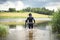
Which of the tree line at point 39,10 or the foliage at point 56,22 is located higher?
the tree line at point 39,10

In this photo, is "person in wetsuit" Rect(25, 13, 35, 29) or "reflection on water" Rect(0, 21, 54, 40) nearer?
"reflection on water" Rect(0, 21, 54, 40)

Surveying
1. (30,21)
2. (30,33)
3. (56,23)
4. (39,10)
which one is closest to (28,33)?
(30,33)

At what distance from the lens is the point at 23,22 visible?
434 inches

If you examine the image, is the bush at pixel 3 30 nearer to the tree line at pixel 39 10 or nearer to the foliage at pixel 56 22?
the tree line at pixel 39 10

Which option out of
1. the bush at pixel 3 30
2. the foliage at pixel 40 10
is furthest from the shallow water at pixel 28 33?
the foliage at pixel 40 10

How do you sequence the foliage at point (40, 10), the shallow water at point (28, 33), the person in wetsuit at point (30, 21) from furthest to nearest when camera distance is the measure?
the foliage at point (40, 10) → the person in wetsuit at point (30, 21) → the shallow water at point (28, 33)

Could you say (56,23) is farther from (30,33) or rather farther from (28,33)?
(28,33)

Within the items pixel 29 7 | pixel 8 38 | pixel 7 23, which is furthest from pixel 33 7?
pixel 8 38

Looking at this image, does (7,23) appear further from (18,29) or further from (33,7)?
(33,7)

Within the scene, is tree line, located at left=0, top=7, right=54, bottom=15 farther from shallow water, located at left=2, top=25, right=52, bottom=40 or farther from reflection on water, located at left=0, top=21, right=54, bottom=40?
shallow water, located at left=2, top=25, right=52, bottom=40

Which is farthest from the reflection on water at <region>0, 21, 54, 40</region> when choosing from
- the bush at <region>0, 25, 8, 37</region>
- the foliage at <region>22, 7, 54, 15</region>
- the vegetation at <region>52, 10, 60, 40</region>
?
the foliage at <region>22, 7, 54, 15</region>

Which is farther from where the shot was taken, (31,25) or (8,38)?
(31,25)

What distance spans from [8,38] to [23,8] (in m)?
2.20

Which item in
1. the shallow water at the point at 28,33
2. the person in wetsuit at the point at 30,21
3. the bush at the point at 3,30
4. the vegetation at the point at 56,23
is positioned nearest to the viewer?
the shallow water at the point at 28,33
